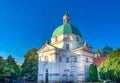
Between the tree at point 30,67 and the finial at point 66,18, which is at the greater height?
the finial at point 66,18

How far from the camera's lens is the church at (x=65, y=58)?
46562 millimetres

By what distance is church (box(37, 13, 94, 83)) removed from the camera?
46.6 m

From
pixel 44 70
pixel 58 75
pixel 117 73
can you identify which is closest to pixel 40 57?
pixel 44 70

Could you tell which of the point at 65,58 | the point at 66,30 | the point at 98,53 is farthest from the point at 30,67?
the point at 98,53

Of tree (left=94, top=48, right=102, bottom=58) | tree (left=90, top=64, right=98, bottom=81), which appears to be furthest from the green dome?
tree (left=94, top=48, right=102, bottom=58)

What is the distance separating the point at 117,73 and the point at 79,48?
14.9 meters

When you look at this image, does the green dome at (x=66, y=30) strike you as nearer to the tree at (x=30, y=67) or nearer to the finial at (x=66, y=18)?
the finial at (x=66, y=18)

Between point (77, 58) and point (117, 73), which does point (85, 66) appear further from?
point (117, 73)

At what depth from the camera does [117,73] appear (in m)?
34.2

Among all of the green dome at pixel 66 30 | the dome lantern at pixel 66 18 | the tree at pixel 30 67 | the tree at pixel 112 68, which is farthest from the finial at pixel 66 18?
the tree at pixel 112 68

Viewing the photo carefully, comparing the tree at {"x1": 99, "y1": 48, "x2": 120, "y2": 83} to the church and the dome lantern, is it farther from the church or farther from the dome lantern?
the dome lantern

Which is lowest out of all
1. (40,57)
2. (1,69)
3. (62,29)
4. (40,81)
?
(40,81)

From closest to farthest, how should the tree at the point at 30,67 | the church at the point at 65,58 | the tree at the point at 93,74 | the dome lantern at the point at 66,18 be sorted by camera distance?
the tree at the point at 93,74, the church at the point at 65,58, the dome lantern at the point at 66,18, the tree at the point at 30,67

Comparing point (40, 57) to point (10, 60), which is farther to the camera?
point (10, 60)
